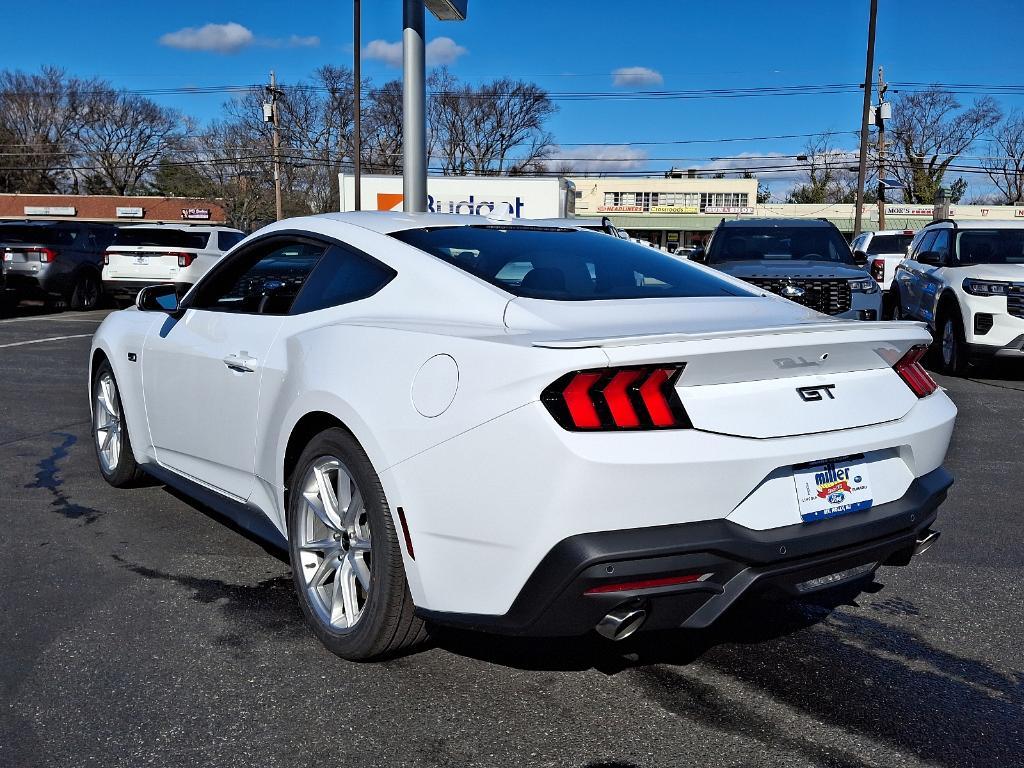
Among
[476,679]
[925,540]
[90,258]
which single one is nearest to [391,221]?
[476,679]

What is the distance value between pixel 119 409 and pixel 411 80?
6394 millimetres

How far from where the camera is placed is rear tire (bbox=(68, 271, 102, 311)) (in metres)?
19.2

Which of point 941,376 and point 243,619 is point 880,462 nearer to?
point 243,619

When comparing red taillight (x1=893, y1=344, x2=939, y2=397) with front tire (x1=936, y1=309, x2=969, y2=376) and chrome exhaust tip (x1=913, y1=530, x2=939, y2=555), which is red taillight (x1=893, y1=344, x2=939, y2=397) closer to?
chrome exhaust tip (x1=913, y1=530, x2=939, y2=555)

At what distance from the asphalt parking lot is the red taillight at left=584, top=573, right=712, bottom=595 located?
1.62ft

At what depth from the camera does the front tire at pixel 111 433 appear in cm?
538

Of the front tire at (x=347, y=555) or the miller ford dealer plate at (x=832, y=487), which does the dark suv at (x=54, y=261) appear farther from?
the miller ford dealer plate at (x=832, y=487)

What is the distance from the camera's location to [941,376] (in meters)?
11.1

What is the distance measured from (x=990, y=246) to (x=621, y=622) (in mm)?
10482

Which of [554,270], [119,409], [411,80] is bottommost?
[119,409]

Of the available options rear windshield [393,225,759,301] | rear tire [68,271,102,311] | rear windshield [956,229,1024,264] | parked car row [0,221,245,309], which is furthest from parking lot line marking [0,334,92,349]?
rear windshield [956,229,1024,264]

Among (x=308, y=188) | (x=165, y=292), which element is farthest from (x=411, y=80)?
(x=308, y=188)

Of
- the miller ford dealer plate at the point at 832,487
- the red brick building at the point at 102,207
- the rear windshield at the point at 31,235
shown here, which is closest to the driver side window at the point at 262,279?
the miller ford dealer plate at the point at 832,487

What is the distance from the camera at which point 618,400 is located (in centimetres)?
267
